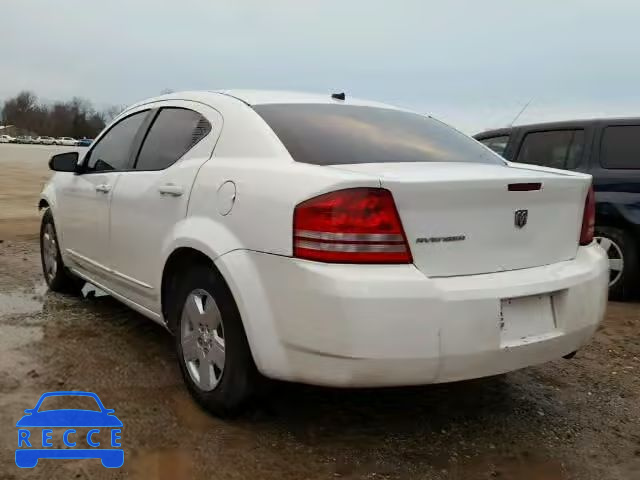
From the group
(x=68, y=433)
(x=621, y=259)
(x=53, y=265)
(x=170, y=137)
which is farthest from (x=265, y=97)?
(x=621, y=259)

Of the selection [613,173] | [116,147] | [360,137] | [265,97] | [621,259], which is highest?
[265,97]

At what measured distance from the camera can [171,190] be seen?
11.0 ft

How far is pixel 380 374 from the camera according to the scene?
2.51 meters

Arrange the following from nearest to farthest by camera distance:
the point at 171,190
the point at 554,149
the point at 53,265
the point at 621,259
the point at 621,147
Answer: the point at 171,190, the point at 53,265, the point at 621,259, the point at 621,147, the point at 554,149

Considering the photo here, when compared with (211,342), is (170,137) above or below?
above

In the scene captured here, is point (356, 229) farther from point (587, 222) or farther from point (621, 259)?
point (621, 259)

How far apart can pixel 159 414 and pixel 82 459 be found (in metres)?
0.49

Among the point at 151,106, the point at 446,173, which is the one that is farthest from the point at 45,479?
the point at 151,106

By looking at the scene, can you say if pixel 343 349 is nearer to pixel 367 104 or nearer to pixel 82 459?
pixel 82 459

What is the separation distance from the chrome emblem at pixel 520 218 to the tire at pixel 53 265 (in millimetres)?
3677

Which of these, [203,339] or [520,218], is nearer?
[520,218]

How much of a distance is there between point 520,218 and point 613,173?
333 cm

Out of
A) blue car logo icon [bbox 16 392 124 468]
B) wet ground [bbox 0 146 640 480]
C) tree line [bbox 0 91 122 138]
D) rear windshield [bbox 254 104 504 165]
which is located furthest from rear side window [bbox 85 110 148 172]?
tree line [bbox 0 91 122 138]

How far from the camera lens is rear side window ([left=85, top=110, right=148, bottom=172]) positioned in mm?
4180
